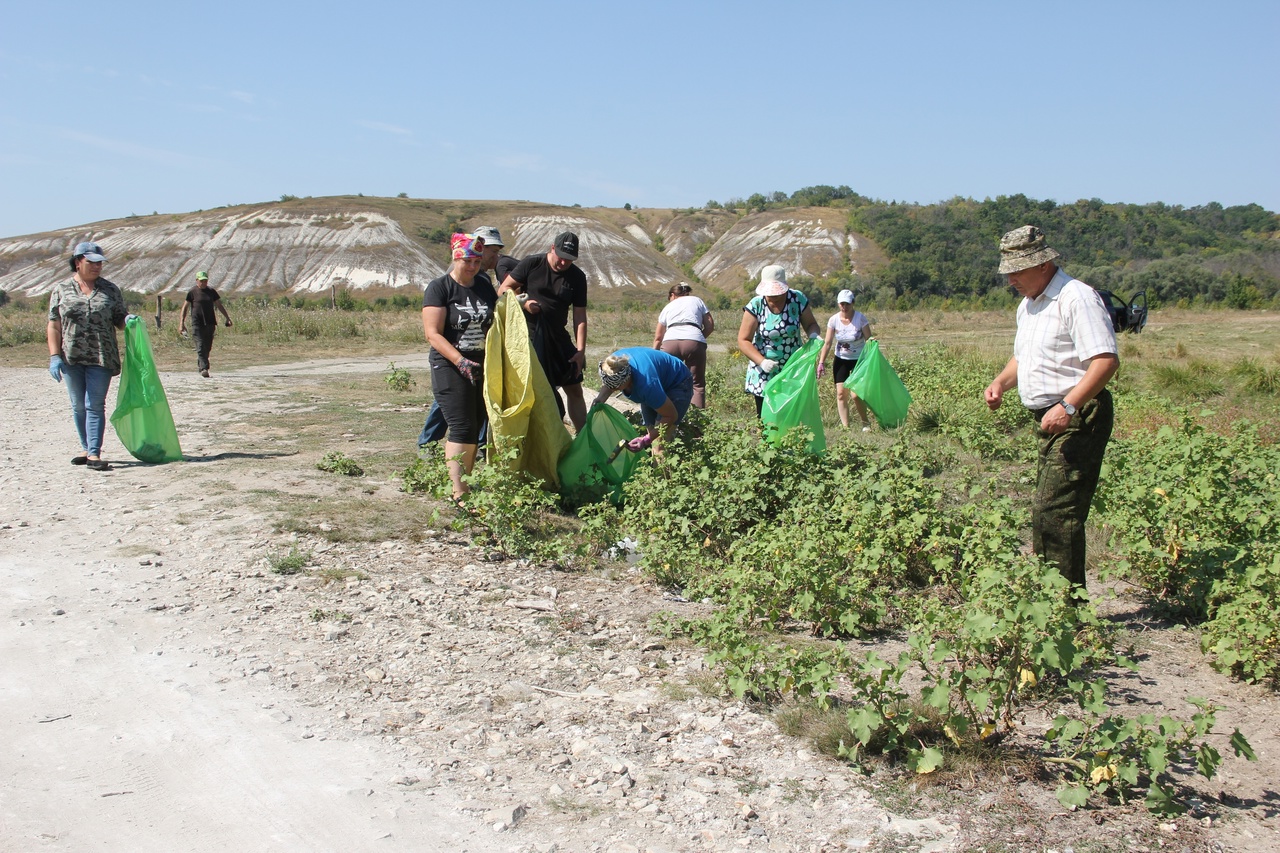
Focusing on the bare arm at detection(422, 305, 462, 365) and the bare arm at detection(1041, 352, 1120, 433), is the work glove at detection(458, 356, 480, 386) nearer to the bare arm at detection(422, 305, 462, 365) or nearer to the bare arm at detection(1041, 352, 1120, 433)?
the bare arm at detection(422, 305, 462, 365)

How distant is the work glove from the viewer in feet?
18.9

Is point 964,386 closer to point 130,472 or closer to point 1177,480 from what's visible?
point 1177,480

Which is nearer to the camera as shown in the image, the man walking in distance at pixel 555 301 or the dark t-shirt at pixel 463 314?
the dark t-shirt at pixel 463 314

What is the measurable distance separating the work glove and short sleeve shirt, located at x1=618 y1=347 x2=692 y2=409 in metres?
0.92

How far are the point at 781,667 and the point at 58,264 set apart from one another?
88770 millimetres

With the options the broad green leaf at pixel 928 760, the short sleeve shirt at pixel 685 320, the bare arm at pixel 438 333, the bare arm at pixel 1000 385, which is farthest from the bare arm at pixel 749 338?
the broad green leaf at pixel 928 760

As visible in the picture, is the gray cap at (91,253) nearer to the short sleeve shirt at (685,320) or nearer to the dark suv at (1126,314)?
the short sleeve shirt at (685,320)

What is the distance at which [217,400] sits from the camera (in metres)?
11.6

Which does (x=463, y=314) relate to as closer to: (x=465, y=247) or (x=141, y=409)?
(x=465, y=247)

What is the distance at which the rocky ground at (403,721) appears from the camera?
9.07 ft

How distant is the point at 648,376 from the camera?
6.24 metres

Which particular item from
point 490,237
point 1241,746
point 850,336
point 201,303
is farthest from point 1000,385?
point 201,303

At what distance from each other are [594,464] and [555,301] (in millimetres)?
1327

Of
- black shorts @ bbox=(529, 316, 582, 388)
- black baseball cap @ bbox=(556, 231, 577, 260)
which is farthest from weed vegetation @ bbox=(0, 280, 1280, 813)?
black baseball cap @ bbox=(556, 231, 577, 260)
